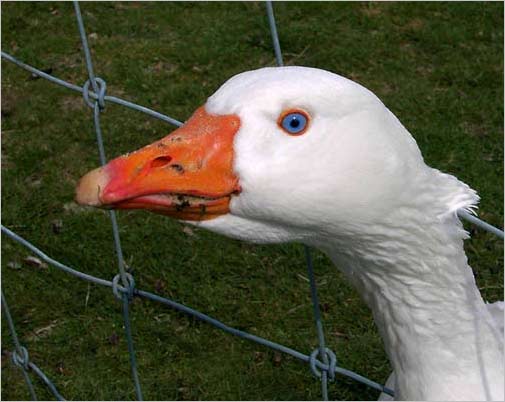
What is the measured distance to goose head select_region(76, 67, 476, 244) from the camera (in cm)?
91

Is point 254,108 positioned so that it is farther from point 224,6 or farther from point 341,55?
point 224,6

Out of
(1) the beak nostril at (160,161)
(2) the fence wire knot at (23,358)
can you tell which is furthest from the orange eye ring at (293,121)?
(2) the fence wire knot at (23,358)

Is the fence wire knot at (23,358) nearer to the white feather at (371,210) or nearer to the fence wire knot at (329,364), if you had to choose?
the fence wire knot at (329,364)

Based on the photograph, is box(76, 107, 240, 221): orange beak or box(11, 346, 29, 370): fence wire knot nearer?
box(76, 107, 240, 221): orange beak

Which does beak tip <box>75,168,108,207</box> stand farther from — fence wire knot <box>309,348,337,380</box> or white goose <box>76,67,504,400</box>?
fence wire knot <box>309,348,337,380</box>

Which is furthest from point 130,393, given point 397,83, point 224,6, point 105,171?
point 224,6

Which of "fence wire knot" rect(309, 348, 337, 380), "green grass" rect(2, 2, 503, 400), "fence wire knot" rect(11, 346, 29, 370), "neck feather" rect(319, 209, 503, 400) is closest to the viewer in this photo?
"neck feather" rect(319, 209, 503, 400)

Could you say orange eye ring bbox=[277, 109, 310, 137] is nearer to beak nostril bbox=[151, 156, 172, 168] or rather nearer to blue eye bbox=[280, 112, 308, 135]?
blue eye bbox=[280, 112, 308, 135]

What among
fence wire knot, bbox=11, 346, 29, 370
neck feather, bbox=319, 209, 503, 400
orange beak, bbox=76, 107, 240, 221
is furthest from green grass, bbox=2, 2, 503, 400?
orange beak, bbox=76, 107, 240, 221

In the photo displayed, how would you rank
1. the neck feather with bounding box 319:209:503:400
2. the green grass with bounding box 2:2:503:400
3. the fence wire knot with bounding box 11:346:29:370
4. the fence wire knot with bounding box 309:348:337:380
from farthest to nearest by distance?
the green grass with bounding box 2:2:503:400
the fence wire knot with bounding box 11:346:29:370
the fence wire knot with bounding box 309:348:337:380
the neck feather with bounding box 319:209:503:400

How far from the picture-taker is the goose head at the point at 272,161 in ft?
2.97

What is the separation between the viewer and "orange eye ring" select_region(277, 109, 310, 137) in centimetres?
91

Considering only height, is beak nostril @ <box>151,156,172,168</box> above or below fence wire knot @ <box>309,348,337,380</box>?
above

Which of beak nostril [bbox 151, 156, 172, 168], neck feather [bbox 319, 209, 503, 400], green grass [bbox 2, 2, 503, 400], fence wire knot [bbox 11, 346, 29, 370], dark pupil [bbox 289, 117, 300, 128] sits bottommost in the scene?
neck feather [bbox 319, 209, 503, 400]
